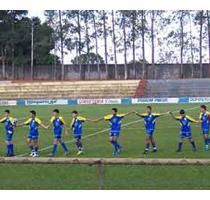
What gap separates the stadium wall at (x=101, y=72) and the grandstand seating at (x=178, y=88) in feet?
38.6

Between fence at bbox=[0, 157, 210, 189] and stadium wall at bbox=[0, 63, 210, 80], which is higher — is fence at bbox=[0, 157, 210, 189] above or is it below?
below

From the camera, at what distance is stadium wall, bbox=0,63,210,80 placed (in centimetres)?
7306

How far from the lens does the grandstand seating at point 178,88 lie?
5704 cm

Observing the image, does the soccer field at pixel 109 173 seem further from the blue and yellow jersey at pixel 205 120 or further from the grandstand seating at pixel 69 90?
the grandstand seating at pixel 69 90

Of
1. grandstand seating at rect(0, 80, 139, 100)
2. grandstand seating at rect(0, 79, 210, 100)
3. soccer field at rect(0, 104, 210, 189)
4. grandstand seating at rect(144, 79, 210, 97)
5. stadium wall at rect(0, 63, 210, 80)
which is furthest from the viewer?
stadium wall at rect(0, 63, 210, 80)

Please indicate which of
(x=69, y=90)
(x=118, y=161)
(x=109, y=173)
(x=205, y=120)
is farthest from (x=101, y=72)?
(x=118, y=161)

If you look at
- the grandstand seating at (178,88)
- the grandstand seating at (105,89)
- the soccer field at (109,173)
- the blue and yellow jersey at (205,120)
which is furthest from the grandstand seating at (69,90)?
the blue and yellow jersey at (205,120)

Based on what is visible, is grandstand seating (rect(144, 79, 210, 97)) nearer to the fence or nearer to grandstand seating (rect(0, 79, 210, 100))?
grandstand seating (rect(0, 79, 210, 100))

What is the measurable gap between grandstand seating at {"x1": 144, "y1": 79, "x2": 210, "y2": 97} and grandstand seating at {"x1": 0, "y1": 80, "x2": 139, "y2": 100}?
1971 millimetres

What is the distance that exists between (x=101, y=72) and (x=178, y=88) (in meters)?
18.5

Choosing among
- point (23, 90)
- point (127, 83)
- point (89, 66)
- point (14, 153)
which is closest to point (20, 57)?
point (89, 66)

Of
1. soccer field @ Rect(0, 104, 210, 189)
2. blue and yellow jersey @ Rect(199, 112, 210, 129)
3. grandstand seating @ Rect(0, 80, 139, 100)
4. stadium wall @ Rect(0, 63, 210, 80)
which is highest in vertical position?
stadium wall @ Rect(0, 63, 210, 80)

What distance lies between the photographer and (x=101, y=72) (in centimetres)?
7519

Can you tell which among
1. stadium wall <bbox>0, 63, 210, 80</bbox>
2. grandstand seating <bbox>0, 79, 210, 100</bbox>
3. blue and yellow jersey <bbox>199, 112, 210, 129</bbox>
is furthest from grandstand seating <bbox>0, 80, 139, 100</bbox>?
blue and yellow jersey <bbox>199, 112, 210, 129</bbox>
